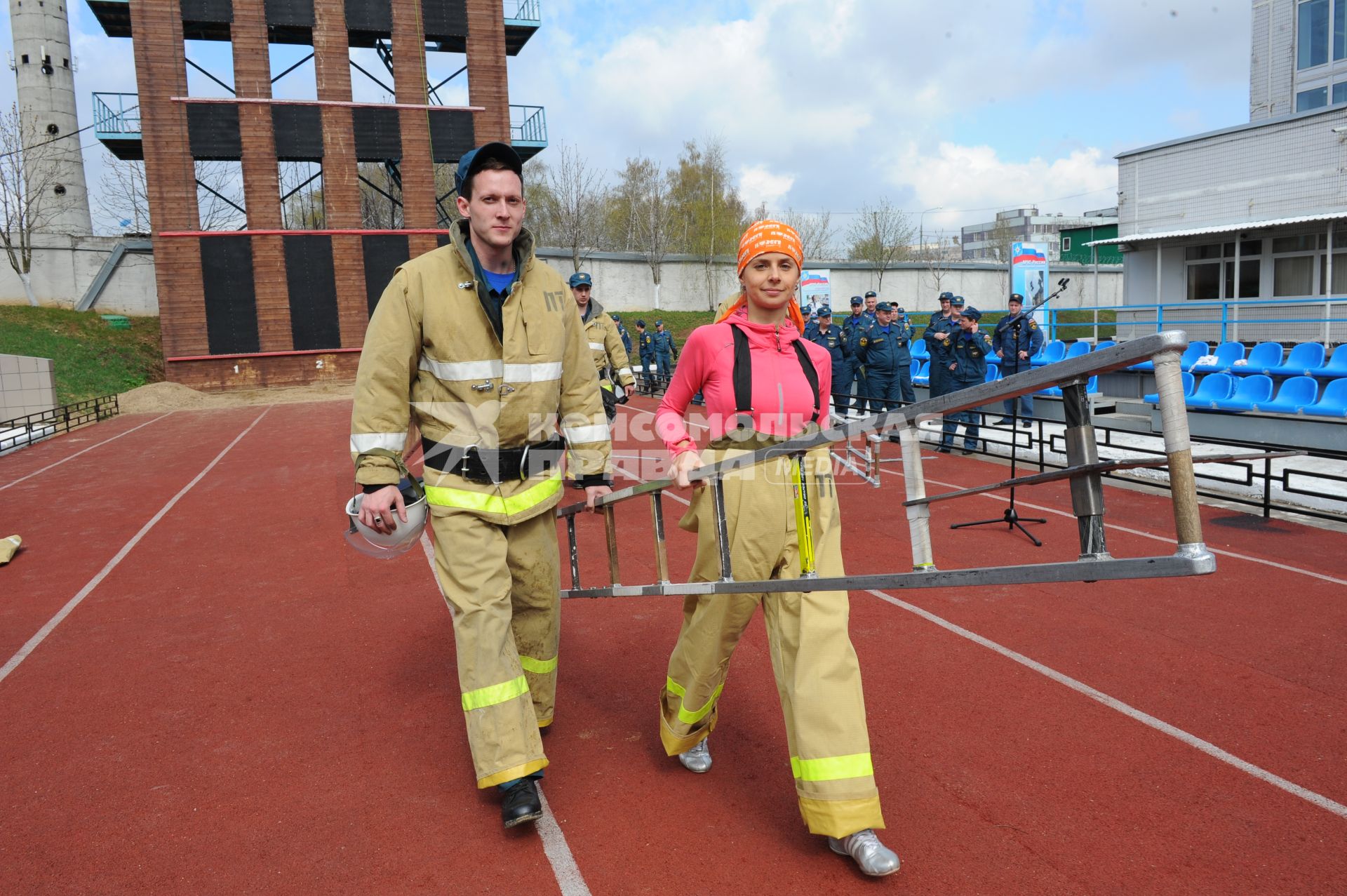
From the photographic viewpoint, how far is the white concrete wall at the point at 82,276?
38750 mm

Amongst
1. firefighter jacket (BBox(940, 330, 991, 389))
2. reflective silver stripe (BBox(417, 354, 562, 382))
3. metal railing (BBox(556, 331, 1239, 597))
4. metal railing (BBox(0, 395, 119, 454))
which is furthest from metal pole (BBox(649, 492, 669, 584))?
metal railing (BBox(0, 395, 119, 454))

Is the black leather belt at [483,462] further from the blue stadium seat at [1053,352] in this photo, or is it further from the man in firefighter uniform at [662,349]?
the man in firefighter uniform at [662,349]

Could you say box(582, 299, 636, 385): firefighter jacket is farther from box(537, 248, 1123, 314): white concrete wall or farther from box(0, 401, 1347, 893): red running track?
box(537, 248, 1123, 314): white concrete wall

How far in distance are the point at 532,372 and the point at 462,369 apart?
0.26 m

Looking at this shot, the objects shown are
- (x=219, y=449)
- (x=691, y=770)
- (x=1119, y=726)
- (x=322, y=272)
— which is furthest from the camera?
(x=322, y=272)

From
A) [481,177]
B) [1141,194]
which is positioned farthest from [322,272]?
[481,177]

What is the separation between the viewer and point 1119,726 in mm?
4027

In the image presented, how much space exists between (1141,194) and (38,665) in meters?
26.9

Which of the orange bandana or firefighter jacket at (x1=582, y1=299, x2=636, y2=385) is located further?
firefighter jacket at (x1=582, y1=299, x2=636, y2=385)

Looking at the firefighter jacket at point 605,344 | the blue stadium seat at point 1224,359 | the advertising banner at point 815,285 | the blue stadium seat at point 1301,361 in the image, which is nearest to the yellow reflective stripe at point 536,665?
the firefighter jacket at point 605,344

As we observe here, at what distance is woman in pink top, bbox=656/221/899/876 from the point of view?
2.85 meters

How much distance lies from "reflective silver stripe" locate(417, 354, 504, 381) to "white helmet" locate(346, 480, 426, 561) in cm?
46

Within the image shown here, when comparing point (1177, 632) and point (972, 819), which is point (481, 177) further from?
point (1177, 632)

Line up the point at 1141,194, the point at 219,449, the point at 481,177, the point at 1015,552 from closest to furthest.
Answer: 1. the point at 481,177
2. the point at 1015,552
3. the point at 219,449
4. the point at 1141,194
